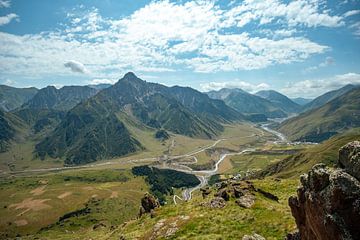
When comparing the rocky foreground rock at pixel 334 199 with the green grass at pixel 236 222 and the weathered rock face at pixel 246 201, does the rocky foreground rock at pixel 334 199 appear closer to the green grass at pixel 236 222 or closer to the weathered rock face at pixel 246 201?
the green grass at pixel 236 222

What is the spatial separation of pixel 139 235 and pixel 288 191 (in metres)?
38.1

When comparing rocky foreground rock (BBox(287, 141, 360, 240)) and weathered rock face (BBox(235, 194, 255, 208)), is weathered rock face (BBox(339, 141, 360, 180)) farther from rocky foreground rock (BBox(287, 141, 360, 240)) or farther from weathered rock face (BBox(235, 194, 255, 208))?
weathered rock face (BBox(235, 194, 255, 208))

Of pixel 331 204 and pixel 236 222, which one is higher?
pixel 331 204

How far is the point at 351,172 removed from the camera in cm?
2672

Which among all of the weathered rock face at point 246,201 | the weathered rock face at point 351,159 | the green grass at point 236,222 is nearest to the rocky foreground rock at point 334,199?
the weathered rock face at point 351,159

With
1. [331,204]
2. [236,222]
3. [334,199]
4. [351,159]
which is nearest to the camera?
[334,199]

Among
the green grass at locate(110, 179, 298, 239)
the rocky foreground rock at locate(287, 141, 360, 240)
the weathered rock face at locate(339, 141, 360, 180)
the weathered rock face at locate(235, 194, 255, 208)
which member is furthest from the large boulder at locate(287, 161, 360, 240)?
the weathered rock face at locate(235, 194, 255, 208)

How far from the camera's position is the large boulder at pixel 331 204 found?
957 inches

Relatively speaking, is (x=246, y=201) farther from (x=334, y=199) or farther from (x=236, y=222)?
(x=334, y=199)

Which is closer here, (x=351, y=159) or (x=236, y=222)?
(x=351, y=159)

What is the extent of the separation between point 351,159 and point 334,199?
3977 millimetres

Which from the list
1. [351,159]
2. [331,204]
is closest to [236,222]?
[331,204]

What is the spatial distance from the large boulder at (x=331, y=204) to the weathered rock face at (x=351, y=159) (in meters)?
0.77

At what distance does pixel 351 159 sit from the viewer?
27.1 m
